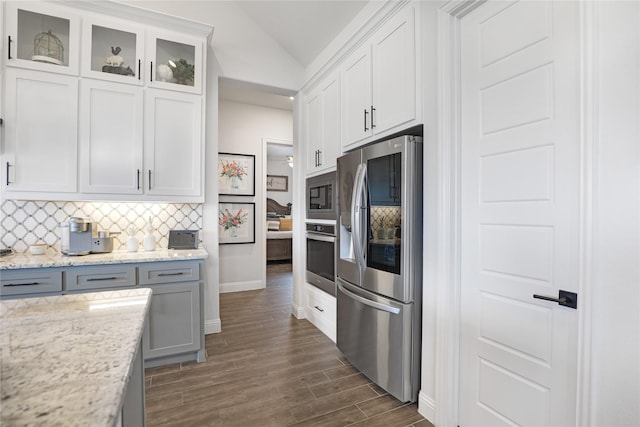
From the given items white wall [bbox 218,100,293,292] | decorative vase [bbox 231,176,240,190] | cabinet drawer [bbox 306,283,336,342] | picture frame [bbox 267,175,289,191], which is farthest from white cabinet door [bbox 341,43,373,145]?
picture frame [bbox 267,175,289,191]

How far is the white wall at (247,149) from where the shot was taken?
4672 mm

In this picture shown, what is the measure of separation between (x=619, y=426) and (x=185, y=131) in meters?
3.23

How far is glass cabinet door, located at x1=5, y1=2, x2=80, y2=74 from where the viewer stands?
2.24 m

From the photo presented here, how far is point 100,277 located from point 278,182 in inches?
287

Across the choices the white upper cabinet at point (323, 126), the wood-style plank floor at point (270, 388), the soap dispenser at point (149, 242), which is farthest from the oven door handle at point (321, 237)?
the soap dispenser at point (149, 242)

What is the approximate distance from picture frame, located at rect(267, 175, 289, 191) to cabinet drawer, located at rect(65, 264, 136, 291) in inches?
273

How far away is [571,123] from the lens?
125cm

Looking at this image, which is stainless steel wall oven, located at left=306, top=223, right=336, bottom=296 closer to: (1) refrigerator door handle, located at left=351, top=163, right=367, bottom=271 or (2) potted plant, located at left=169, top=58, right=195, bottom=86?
(1) refrigerator door handle, located at left=351, top=163, right=367, bottom=271

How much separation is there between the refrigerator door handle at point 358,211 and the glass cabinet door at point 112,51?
207 centimetres

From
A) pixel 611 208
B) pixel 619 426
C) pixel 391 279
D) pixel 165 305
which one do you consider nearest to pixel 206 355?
pixel 165 305

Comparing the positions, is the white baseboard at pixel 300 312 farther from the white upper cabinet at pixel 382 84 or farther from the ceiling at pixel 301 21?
the ceiling at pixel 301 21

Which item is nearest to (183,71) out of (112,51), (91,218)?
(112,51)

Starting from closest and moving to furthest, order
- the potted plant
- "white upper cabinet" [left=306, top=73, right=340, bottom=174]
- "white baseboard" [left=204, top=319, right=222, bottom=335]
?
the potted plant, "white upper cabinet" [left=306, top=73, right=340, bottom=174], "white baseboard" [left=204, top=319, right=222, bottom=335]

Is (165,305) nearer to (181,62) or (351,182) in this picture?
(351,182)
